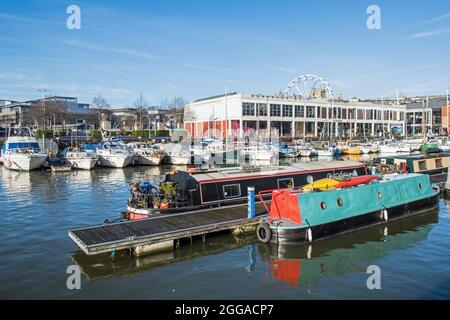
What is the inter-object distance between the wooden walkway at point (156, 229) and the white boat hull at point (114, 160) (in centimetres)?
3576

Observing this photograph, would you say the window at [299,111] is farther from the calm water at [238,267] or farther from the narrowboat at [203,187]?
the calm water at [238,267]

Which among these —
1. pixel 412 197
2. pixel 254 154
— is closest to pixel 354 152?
pixel 254 154

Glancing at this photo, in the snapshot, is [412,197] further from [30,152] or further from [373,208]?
[30,152]

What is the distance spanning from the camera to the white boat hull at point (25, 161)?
49.9 metres

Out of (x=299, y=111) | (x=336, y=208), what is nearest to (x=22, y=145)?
(x=336, y=208)

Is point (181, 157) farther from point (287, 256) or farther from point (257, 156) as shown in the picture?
point (287, 256)

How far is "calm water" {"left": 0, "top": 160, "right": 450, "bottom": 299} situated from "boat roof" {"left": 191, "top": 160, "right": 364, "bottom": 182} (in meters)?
4.41

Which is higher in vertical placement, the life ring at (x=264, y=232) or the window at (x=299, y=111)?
the window at (x=299, y=111)

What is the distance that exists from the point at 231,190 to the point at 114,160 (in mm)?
35266

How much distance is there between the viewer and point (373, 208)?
21.5m

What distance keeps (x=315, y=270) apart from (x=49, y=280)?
10.2 metres

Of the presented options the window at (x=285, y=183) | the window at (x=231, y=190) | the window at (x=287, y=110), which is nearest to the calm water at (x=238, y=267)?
the window at (x=231, y=190)

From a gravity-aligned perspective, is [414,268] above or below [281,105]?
below

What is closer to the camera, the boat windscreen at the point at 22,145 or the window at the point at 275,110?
the boat windscreen at the point at 22,145
